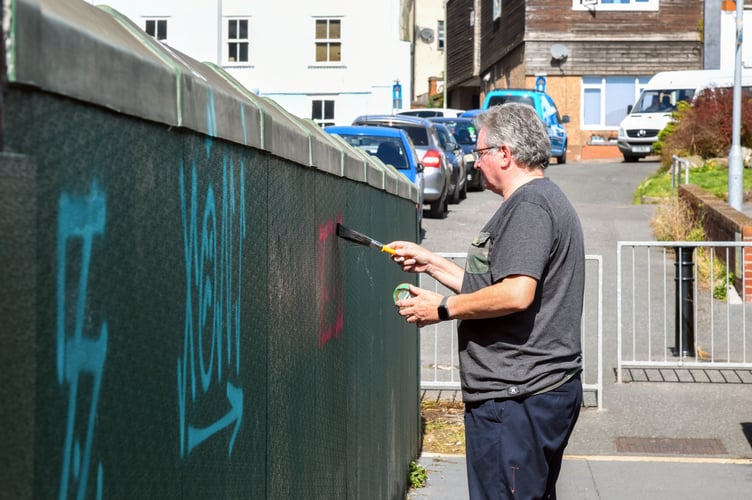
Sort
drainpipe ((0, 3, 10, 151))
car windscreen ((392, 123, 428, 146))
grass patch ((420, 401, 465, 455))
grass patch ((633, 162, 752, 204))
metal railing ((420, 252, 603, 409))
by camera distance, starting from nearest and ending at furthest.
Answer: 1. drainpipe ((0, 3, 10, 151))
2. grass patch ((420, 401, 465, 455))
3. metal railing ((420, 252, 603, 409))
4. car windscreen ((392, 123, 428, 146))
5. grass patch ((633, 162, 752, 204))

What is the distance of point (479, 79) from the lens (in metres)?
52.2

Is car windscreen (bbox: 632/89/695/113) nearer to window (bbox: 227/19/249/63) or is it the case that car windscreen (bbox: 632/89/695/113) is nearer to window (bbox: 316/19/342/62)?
window (bbox: 316/19/342/62)

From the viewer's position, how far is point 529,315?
3904mm

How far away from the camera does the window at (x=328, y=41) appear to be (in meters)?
46.2

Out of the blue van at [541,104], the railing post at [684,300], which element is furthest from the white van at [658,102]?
the railing post at [684,300]

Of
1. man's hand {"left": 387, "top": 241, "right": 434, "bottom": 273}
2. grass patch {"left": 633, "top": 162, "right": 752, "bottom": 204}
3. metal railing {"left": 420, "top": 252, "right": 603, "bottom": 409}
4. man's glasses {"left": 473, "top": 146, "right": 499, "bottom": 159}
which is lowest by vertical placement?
metal railing {"left": 420, "top": 252, "right": 603, "bottom": 409}

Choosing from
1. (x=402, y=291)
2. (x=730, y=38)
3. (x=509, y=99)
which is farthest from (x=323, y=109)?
(x=402, y=291)

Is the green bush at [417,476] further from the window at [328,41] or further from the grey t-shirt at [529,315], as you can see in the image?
the window at [328,41]

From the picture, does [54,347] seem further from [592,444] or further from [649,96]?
[649,96]

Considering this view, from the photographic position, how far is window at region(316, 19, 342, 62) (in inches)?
1817

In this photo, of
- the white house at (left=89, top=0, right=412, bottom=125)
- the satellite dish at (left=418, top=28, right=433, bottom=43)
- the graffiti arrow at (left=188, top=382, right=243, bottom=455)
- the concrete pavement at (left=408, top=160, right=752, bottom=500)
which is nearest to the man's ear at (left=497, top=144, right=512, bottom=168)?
the graffiti arrow at (left=188, top=382, right=243, bottom=455)

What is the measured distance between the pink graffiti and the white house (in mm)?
42037

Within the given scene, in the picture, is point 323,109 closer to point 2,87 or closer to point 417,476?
point 417,476

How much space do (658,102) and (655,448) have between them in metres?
26.9
